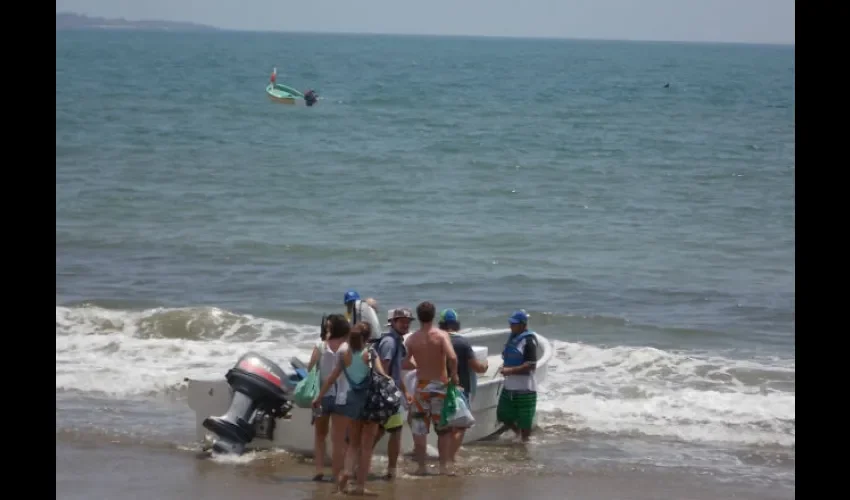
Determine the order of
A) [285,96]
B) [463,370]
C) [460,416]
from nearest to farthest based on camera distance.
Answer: [460,416], [463,370], [285,96]

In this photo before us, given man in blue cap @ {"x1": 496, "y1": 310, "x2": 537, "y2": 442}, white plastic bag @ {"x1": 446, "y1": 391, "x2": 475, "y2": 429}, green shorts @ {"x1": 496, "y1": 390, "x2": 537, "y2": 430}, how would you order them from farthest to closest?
1. green shorts @ {"x1": 496, "y1": 390, "x2": 537, "y2": 430}
2. man in blue cap @ {"x1": 496, "y1": 310, "x2": 537, "y2": 442}
3. white plastic bag @ {"x1": 446, "y1": 391, "x2": 475, "y2": 429}

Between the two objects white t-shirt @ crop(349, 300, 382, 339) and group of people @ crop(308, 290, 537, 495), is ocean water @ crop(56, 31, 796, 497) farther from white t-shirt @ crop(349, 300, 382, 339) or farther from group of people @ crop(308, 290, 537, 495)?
white t-shirt @ crop(349, 300, 382, 339)

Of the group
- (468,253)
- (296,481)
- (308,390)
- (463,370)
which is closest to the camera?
(296,481)

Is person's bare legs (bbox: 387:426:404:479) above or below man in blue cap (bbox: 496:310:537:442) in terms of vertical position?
below

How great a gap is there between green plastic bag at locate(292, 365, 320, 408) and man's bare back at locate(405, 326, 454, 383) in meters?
0.68

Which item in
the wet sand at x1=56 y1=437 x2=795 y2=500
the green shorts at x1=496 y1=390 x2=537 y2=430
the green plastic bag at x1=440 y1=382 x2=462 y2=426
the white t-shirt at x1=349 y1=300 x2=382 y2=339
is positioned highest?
the white t-shirt at x1=349 y1=300 x2=382 y2=339

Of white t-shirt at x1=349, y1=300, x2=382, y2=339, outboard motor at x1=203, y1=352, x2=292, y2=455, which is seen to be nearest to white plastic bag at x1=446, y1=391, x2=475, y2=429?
white t-shirt at x1=349, y1=300, x2=382, y2=339

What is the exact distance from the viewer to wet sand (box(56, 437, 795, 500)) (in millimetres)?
7234

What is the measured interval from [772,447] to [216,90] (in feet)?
166

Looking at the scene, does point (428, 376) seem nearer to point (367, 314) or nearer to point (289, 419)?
point (367, 314)

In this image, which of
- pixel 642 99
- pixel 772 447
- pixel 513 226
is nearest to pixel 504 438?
pixel 772 447

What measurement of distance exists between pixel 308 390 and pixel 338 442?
56cm

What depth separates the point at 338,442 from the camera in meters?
7.27

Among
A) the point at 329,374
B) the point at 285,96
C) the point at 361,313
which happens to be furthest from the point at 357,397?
the point at 285,96
